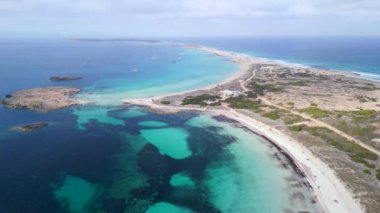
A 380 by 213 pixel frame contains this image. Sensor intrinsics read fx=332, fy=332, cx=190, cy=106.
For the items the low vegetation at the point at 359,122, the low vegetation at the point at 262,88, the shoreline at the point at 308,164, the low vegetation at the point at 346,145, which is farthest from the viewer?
the low vegetation at the point at 262,88

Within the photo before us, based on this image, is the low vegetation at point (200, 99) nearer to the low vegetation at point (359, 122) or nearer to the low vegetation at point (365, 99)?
the low vegetation at point (359, 122)

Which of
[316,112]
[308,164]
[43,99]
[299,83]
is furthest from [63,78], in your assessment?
[308,164]

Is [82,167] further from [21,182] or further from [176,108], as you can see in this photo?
[176,108]

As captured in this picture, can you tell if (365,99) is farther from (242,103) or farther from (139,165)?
(139,165)

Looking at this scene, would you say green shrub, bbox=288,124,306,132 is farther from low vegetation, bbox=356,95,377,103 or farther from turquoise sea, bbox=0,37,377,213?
low vegetation, bbox=356,95,377,103

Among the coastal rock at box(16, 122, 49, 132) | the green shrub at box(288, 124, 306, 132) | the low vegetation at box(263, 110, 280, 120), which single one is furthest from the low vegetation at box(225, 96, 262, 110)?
the coastal rock at box(16, 122, 49, 132)

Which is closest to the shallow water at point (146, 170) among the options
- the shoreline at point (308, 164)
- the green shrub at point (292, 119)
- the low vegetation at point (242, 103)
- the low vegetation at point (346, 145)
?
the shoreline at point (308, 164)
